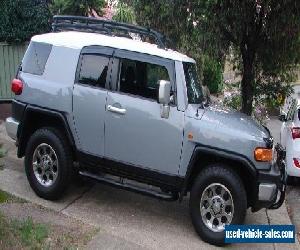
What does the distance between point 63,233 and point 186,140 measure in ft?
5.83

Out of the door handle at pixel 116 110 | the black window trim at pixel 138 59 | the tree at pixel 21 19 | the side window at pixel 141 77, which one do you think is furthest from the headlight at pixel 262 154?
the tree at pixel 21 19

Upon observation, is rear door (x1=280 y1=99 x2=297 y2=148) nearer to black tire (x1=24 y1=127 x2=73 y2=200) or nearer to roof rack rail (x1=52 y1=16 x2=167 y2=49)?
roof rack rail (x1=52 y1=16 x2=167 y2=49)

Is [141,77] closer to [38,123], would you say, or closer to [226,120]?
[226,120]

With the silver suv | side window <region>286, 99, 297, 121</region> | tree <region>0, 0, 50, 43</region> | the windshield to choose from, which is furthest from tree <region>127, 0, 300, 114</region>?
tree <region>0, 0, 50, 43</region>

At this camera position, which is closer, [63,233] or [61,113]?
[63,233]

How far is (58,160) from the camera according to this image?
22.0 feet

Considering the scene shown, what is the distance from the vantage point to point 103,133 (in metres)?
6.46

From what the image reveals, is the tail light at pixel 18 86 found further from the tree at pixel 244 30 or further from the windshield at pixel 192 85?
the tree at pixel 244 30

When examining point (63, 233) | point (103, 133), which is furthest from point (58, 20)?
point (63, 233)

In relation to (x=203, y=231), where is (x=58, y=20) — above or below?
above

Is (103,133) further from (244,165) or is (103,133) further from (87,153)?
(244,165)

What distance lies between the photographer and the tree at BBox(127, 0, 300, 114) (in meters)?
7.91

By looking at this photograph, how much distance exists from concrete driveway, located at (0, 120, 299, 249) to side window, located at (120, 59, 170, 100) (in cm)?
162

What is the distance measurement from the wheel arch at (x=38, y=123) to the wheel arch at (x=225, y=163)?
1.64m
